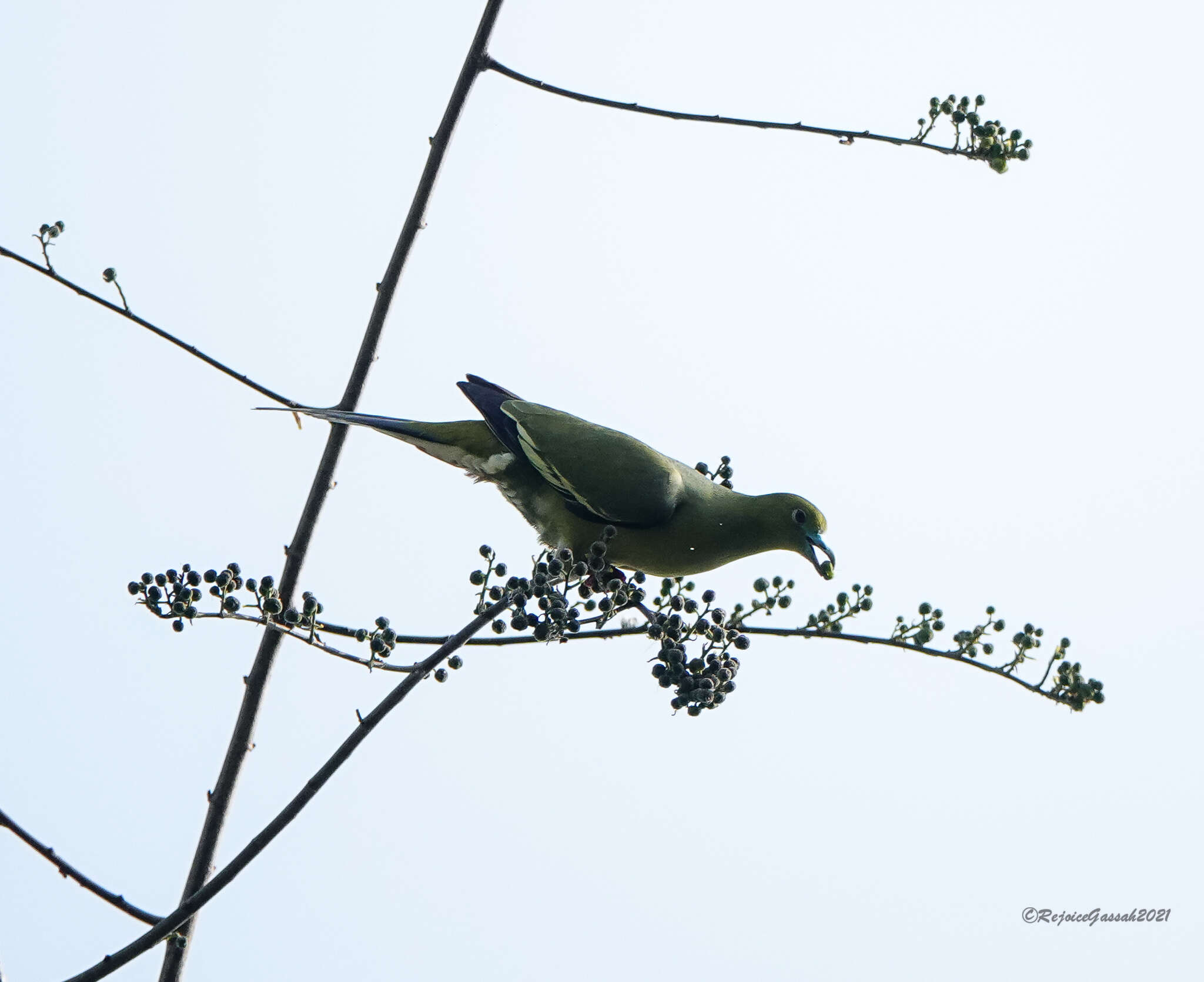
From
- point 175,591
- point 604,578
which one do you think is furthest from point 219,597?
point 604,578

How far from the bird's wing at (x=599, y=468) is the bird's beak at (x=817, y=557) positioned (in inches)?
20.1

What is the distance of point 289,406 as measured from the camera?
3301 mm

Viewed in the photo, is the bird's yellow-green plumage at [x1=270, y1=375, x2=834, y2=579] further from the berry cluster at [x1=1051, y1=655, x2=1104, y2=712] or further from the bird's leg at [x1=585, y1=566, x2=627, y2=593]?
the berry cluster at [x1=1051, y1=655, x2=1104, y2=712]

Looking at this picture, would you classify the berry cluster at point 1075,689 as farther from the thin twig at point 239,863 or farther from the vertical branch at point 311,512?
the vertical branch at point 311,512

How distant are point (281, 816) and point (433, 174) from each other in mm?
1702

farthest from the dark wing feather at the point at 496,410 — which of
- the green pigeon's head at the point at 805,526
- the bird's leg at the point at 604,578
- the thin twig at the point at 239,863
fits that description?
the thin twig at the point at 239,863

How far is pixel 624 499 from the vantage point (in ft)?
13.2

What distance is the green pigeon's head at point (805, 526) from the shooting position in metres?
4.09

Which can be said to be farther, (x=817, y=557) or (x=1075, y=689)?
(x=817, y=557)

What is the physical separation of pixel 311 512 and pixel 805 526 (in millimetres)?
1845

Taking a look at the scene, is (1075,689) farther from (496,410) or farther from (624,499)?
(496,410)

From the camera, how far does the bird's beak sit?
162 inches

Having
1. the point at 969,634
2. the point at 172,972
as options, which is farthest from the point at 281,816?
the point at 969,634

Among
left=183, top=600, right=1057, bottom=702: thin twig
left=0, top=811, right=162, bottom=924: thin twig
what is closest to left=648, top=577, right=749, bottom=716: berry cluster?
left=183, top=600, right=1057, bottom=702: thin twig
